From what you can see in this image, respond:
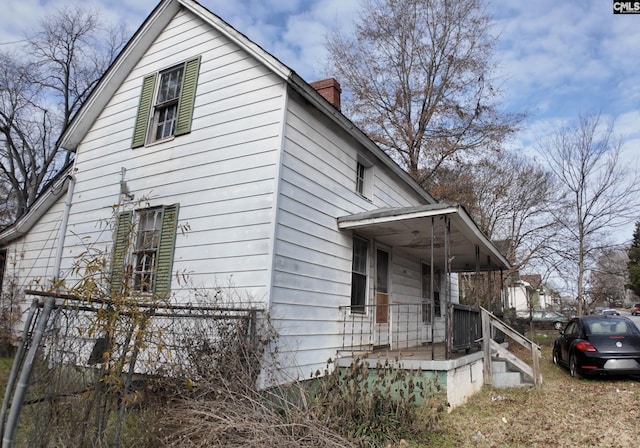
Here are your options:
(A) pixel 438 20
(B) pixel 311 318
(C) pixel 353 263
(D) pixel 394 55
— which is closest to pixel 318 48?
(D) pixel 394 55

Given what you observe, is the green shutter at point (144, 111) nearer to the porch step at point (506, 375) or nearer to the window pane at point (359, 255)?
the window pane at point (359, 255)

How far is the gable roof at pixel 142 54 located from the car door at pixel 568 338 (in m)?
5.85

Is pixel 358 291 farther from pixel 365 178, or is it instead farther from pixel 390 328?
pixel 365 178

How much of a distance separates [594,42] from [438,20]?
11601 mm

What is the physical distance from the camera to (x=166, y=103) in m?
8.65

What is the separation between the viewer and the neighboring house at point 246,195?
267 inches

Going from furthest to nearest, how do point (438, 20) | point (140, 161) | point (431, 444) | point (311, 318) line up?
1. point (438, 20)
2. point (140, 161)
3. point (311, 318)
4. point (431, 444)

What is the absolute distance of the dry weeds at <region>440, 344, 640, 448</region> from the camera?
539 cm

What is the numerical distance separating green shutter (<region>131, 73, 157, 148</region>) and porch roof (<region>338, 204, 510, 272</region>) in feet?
14.9

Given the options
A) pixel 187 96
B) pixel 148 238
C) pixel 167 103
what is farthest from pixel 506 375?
pixel 167 103

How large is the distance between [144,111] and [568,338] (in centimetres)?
1151

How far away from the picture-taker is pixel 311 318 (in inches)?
281

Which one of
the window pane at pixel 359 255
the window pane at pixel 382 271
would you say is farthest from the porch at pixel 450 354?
the window pane at pixel 359 255

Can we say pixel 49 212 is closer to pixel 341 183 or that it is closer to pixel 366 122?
pixel 341 183
